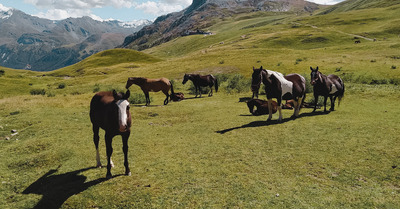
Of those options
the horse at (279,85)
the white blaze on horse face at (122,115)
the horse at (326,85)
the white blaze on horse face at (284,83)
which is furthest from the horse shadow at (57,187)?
the horse at (326,85)

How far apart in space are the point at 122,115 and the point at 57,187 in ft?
12.4

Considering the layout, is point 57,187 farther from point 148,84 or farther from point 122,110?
point 148,84

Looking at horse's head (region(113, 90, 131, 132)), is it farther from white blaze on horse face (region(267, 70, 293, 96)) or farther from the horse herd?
white blaze on horse face (region(267, 70, 293, 96))

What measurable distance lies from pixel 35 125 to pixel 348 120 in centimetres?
2093

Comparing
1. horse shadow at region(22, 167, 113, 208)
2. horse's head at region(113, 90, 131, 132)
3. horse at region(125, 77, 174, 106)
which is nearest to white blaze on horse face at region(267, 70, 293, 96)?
horse's head at region(113, 90, 131, 132)

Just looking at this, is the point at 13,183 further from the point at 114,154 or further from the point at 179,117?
the point at 179,117

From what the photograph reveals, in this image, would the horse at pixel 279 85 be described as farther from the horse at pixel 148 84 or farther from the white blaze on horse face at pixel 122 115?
the horse at pixel 148 84

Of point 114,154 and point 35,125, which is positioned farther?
point 35,125

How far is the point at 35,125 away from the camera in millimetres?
16219

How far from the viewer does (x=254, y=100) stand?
62.3 feet

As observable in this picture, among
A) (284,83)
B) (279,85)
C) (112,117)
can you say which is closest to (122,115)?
(112,117)

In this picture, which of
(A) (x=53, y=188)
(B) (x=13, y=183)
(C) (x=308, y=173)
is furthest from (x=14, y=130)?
(C) (x=308, y=173)

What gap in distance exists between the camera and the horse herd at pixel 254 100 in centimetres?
842

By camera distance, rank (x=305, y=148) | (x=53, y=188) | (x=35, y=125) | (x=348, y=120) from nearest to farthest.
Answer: (x=53, y=188) < (x=305, y=148) < (x=348, y=120) < (x=35, y=125)
